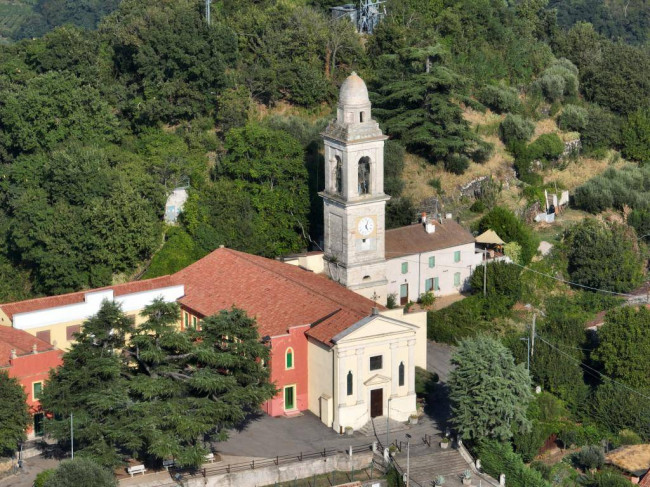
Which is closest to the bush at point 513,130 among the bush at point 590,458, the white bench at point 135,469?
the bush at point 590,458

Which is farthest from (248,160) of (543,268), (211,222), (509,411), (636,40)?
(636,40)

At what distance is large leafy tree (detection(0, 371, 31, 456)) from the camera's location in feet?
194

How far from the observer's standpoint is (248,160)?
7975 centimetres

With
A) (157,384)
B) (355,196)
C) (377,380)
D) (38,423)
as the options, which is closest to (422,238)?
(355,196)

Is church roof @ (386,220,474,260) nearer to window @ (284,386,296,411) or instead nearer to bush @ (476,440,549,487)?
window @ (284,386,296,411)

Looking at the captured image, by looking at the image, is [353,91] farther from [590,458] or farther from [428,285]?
[590,458]

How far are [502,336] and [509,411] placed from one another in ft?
43.6

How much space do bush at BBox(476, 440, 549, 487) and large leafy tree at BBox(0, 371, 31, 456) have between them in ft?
61.0

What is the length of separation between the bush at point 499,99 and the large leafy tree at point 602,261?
1413cm

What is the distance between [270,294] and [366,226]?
658 cm

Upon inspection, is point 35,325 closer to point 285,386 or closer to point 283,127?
point 285,386

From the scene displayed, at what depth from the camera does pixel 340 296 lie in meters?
68.5

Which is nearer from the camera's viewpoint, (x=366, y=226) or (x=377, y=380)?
(x=377, y=380)

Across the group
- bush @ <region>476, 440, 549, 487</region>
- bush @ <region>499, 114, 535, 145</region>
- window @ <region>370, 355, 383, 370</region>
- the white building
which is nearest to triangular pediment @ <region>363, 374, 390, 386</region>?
window @ <region>370, 355, 383, 370</region>
